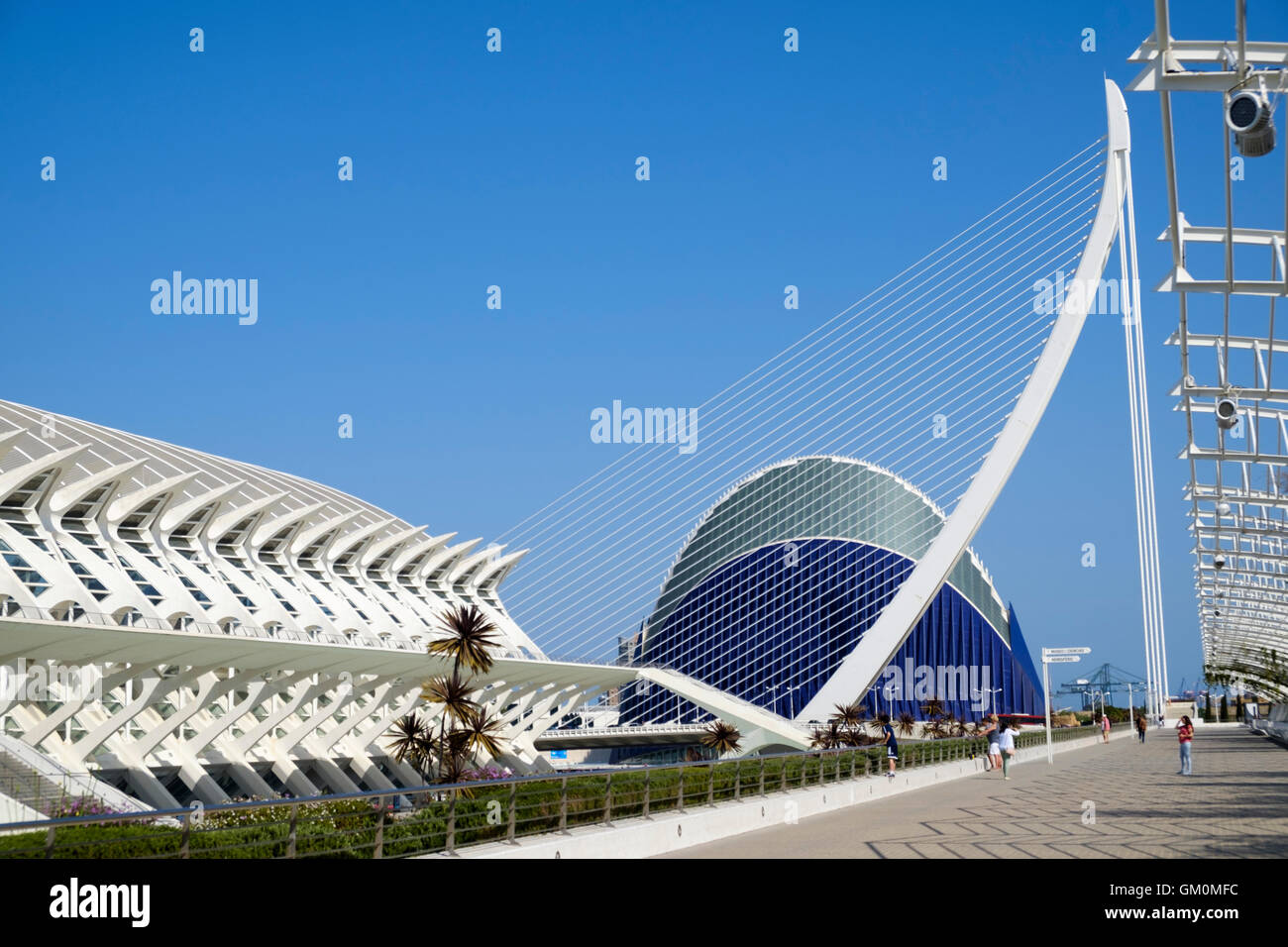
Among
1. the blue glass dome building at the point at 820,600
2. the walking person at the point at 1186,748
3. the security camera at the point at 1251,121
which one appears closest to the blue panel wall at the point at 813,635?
the blue glass dome building at the point at 820,600

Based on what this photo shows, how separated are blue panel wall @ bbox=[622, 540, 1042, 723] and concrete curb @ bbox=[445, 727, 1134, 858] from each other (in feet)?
168

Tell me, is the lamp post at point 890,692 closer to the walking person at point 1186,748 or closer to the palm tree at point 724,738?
the palm tree at point 724,738

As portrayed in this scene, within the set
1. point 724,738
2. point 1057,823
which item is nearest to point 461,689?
point 1057,823

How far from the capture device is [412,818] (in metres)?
12.3

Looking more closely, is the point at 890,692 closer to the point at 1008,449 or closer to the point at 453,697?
the point at 1008,449

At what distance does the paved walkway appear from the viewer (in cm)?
1295

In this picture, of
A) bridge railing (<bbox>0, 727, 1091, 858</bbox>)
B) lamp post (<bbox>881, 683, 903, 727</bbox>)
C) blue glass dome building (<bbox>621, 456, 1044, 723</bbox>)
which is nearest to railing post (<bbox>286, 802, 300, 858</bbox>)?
bridge railing (<bbox>0, 727, 1091, 858</bbox>)

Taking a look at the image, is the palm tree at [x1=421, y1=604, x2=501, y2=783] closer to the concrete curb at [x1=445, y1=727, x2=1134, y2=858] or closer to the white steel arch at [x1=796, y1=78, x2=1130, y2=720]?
the concrete curb at [x1=445, y1=727, x2=1134, y2=858]

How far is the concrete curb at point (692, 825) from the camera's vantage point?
1327 cm

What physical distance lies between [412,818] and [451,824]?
38 cm

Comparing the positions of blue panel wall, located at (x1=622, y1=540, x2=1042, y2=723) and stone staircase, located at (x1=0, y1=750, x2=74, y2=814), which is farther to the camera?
blue panel wall, located at (x1=622, y1=540, x2=1042, y2=723)
